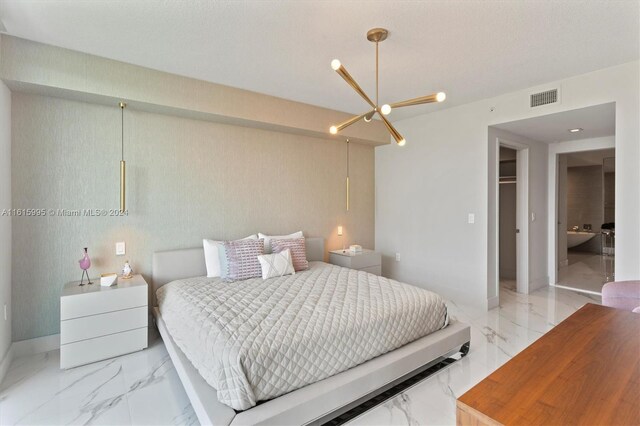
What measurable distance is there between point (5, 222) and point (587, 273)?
802 cm

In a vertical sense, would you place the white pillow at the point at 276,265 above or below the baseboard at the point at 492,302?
above

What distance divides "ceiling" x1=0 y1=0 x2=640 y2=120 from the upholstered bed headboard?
181 centimetres

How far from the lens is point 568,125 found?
3816mm

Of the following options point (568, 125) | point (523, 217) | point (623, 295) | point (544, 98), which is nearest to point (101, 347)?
point (623, 295)

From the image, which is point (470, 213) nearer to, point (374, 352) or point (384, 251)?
point (384, 251)

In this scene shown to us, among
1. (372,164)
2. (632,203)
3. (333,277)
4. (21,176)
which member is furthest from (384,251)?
(21,176)

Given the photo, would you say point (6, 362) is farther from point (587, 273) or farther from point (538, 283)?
point (587, 273)

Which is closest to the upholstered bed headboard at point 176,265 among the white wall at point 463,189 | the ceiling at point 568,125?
the white wall at point 463,189

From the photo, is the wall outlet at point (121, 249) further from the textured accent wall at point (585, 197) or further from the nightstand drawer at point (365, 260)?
the textured accent wall at point (585, 197)

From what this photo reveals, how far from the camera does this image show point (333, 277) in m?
3.23

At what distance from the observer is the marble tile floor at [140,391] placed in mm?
1973

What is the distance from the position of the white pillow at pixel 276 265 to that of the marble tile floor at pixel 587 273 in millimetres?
4403

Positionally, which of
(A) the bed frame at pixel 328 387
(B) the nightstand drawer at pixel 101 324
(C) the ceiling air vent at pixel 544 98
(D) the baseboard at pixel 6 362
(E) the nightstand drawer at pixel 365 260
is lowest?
(D) the baseboard at pixel 6 362

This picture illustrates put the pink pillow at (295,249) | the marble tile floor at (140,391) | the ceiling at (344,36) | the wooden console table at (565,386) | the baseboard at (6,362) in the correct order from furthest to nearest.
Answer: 1. the pink pillow at (295,249)
2. the baseboard at (6,362)
3. the ceiling at (344,36)
4. the marble tile floor at (140,391)
5. the wooden console table at (565,386)
